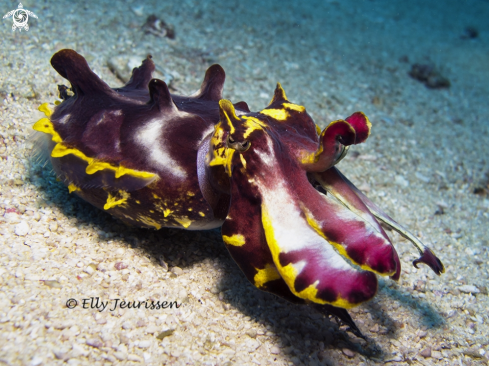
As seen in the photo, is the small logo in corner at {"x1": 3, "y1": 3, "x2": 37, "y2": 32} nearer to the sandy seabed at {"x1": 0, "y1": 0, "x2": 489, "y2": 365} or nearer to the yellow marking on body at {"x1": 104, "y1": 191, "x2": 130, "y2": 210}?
the sandy seabed at {"x1": 0, "y1": 0, "x2": 489, "y2": 365}

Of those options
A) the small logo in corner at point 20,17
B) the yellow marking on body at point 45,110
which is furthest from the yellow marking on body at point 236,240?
the small logo in corner at point 20,17

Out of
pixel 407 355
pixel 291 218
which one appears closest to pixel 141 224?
pixel 291 218

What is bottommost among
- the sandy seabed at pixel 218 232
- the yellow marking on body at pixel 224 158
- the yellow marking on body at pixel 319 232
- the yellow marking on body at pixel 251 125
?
the sandy seabed at pixel 218 232

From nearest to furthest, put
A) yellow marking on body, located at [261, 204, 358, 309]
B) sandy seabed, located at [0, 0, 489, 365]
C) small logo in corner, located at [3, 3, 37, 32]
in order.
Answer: yellow marking on body, located at [261, 204, 358, 309], sandy seabed, located at [0, 0, 489, 365], small logo in corner, located at [3, 3, 37, 32]

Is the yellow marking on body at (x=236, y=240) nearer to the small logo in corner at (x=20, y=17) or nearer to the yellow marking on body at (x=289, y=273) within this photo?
the yellow marking on body at (x=289, y=273)

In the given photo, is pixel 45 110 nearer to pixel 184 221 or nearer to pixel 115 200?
pixel 115 200

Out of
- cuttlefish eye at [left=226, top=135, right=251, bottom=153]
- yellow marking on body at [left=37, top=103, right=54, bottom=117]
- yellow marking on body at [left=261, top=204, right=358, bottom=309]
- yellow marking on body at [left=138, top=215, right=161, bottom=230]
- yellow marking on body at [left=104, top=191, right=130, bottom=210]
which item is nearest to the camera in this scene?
yellow marking on body at [left=261, top=204, right=358, bottom=309]

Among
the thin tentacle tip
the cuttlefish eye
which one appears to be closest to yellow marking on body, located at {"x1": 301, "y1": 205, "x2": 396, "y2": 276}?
the cuttlefish eye
